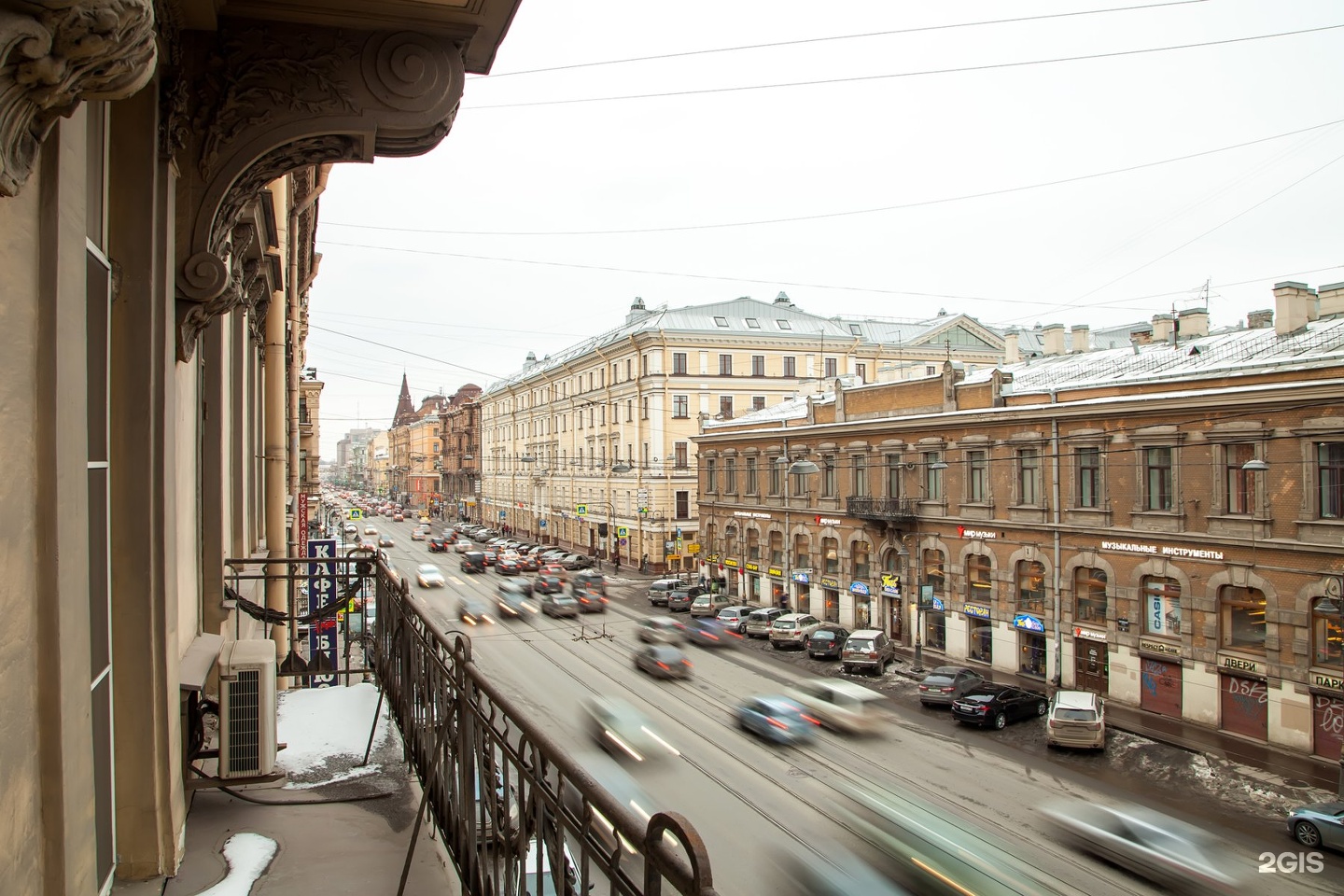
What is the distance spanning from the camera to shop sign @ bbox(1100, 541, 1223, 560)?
15426 mm

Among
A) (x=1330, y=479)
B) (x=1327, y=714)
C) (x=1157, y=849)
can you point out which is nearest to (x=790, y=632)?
(x=1327, y=714)

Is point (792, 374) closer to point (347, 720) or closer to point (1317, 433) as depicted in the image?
point (1317, 433)

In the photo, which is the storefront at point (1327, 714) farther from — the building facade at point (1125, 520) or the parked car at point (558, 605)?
the parked car at point (558, 605)

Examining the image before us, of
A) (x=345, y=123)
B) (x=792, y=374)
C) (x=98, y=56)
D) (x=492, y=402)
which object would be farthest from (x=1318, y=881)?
(x=492, y=402)

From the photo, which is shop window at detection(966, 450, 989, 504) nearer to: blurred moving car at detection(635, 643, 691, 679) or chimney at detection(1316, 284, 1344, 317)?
chimney at detection(1316, 284, 1344, 317)

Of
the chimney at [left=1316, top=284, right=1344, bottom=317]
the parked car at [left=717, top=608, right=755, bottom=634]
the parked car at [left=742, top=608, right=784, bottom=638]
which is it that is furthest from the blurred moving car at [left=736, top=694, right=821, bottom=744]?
the chimney at [left=1316, top=284, right=1344, bottom=317]

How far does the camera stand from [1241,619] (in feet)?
49.4

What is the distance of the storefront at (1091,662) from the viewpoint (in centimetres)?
1703

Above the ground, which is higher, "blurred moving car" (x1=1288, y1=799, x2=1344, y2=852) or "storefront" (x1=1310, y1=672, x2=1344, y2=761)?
"blurred moving car" (x1=1288, y1=799, x2=1344, y2=852)

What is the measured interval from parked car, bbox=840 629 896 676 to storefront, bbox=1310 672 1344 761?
691 centimetres

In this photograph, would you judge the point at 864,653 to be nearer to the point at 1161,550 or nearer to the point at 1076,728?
the point at 1076,728

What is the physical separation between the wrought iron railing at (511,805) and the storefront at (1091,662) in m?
16.6

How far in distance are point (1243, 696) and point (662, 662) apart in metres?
12.7

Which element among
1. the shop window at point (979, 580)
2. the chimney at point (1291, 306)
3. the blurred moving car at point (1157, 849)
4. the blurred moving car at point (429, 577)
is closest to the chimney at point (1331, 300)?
the chimney at point (1291, 306)
